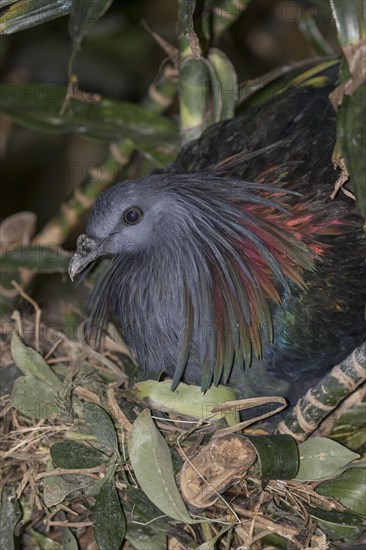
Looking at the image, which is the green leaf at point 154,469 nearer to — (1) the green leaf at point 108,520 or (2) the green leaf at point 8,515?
(1) the green leaf at point 108,520

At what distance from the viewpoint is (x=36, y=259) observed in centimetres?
184

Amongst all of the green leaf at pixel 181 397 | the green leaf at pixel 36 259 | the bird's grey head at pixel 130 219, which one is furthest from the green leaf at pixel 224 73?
the green leaf at pixel 181 397

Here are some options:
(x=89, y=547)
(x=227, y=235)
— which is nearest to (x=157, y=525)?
(x=89, y=547)

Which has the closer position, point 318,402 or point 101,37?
point 318,402

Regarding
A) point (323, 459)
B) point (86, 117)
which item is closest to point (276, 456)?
point (323, 459)

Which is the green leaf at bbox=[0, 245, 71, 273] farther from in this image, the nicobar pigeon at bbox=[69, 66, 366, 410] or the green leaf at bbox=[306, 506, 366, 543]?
the green leaf at bbox=[306, 506, 366, 543]

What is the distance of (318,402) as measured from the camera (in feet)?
4.61

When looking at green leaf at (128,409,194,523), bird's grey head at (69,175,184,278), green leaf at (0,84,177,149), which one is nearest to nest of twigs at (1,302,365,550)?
green leaf at (128,409,194,523)

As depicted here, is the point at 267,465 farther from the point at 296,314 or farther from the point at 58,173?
the point at 58,173

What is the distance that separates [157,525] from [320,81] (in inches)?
34.6

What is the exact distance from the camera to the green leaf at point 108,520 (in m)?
1.31

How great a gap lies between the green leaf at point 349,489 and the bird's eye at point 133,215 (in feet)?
1.76

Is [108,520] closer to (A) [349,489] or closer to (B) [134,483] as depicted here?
(B) [134,483]

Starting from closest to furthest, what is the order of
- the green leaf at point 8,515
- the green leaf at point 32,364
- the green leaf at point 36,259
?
the green leaf at point 8,515
the green leaf at point 32,364
the green leaf at point 36,259
